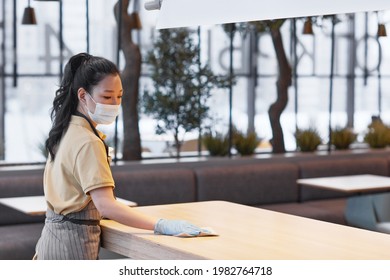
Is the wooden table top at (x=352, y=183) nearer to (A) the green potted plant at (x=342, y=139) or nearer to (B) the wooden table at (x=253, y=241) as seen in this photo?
(A) the green potted plant at (x=342, y=139)

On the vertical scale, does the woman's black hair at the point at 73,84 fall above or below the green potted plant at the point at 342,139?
above

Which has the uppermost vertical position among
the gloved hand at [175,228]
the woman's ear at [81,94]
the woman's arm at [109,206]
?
the woman's ear at [81,94]

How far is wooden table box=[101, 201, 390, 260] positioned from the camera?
2578mm

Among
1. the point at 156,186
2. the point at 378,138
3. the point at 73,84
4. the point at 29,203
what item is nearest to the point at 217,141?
the point at 156,186

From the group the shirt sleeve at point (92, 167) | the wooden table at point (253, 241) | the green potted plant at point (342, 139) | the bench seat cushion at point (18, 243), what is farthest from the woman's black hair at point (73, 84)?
the green potted plant at point (342, 139)

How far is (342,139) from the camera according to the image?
28.8 ft

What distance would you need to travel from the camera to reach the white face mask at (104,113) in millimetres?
2879

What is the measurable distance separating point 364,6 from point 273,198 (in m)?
5.23

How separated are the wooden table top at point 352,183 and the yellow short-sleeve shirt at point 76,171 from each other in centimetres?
388

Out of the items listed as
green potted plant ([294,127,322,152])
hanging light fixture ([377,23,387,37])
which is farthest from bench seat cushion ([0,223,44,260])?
hanging light fixture ([377,23,387,37])

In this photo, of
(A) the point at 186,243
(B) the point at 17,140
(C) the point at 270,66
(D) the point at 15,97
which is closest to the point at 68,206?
(A) the point at 186,243

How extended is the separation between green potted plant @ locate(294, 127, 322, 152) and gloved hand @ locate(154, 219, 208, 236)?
5.59m

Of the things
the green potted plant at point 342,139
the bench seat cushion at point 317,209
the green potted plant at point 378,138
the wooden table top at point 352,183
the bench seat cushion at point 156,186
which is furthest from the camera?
the green potted plant at point 378,138

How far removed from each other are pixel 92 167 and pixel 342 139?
20.8 ft
